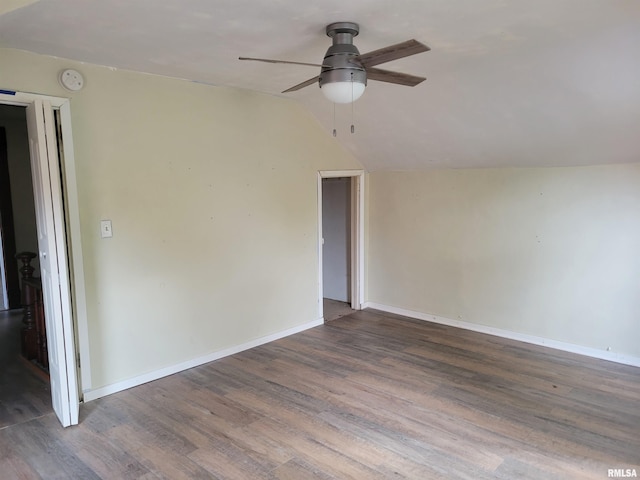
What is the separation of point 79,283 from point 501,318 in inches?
150

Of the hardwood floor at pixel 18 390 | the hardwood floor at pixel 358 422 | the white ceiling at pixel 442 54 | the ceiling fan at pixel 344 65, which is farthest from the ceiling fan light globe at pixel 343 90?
the hardwood floor at pixel 18 390

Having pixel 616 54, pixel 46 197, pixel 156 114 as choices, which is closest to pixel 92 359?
pixel 46 197

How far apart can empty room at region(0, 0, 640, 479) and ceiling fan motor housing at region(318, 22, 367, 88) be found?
2 centimetres

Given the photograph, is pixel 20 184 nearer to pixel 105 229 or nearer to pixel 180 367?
pixel 105 229

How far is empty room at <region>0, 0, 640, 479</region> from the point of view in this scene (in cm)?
242

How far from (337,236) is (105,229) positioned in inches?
125

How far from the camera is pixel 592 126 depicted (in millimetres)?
3246

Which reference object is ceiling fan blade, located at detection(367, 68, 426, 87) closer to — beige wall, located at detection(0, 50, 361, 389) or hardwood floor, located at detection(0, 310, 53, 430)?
beige wall, located at detection(0, 50, 361, 389)

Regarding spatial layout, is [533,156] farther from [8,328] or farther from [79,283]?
[8,328]

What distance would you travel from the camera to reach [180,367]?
3.67m

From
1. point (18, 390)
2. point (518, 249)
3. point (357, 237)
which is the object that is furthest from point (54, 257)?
point (518, 249)

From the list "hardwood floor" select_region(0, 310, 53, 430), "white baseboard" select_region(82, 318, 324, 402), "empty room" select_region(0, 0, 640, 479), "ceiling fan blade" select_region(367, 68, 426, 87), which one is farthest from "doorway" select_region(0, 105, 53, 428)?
"ceiling fan blade" select_region(367, 68, 426, 87)

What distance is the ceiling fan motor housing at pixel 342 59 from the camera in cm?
232

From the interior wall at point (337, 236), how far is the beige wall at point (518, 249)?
1.32ft
